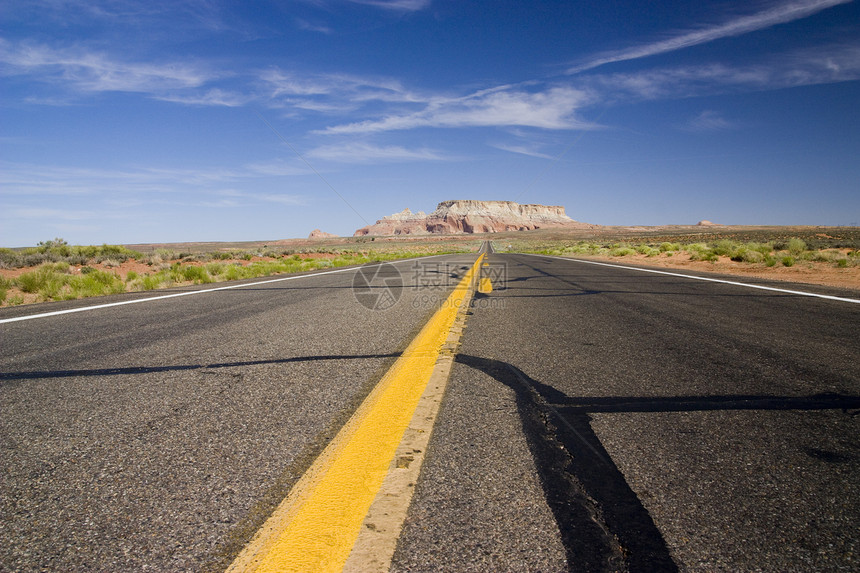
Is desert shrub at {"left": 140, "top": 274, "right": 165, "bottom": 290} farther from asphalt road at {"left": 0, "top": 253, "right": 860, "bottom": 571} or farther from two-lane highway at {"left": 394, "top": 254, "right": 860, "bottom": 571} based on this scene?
two-lane highway at {"left": 394, "top": 254, "right": 860, "bottom": 571}

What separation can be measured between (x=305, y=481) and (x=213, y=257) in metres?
28.5

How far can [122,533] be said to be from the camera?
3.96 feet

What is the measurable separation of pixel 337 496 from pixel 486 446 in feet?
2.00

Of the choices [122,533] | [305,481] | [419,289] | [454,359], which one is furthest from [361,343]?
[419,289]

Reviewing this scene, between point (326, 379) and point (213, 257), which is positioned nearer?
point (326, 379)

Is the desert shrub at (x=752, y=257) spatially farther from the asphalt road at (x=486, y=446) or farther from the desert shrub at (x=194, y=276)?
the desert shrub at (x=194, y=276)

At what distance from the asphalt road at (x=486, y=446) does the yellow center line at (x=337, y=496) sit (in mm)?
80

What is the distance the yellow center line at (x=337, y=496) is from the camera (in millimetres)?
1079

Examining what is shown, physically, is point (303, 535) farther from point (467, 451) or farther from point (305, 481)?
point (467, 451)

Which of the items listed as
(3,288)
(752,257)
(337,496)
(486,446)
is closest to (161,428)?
(337,496)

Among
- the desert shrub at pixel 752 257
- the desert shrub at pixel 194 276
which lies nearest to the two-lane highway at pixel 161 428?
the desert shrub at pixel 194 276

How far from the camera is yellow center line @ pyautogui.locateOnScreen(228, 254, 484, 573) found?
1079mm

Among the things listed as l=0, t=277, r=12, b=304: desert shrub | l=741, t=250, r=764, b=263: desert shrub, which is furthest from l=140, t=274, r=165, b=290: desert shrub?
l=741, t=250, r=764, b=263: desert shrub

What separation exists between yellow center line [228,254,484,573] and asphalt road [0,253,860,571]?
0.26ft
